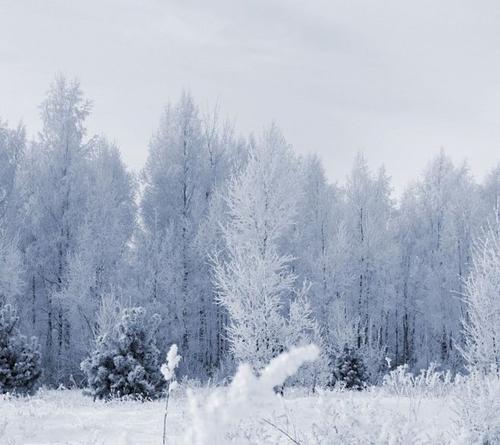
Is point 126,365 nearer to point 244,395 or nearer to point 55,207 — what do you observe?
point 55,207

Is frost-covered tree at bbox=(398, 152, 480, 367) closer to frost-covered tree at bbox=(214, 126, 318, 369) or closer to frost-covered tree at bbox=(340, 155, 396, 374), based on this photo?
frost-covered tree at bbox=(340, 155, 396, 374)

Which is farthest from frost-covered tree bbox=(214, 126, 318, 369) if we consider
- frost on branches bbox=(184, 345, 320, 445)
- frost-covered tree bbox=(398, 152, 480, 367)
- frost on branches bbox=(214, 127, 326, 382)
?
frost-covered tree bbox=(398, 152, 480, 367)

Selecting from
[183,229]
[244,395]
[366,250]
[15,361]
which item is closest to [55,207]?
[183,229]

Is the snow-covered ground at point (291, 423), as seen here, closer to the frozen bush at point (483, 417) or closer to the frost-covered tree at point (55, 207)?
the frozen bush at point (483, 417)

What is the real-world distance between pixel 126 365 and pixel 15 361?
129 inches

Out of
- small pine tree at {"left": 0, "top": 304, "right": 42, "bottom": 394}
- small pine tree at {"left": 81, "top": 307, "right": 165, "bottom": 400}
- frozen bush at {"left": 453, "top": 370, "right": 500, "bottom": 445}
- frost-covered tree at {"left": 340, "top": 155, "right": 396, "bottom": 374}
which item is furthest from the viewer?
frost-covered tree at {"left": 340, "top": 155, "right": 396, "bottom": 374}

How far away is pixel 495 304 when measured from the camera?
11922mm

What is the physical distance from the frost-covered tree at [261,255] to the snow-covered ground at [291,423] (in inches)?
149

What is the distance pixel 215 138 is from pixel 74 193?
7075 mm

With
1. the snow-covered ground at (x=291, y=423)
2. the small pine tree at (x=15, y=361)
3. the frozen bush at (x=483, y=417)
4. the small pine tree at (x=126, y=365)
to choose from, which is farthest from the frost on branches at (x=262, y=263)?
the frozen bush at (x=483, y=417)

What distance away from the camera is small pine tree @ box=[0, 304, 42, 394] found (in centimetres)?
1420

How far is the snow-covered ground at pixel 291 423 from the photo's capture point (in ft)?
15.0

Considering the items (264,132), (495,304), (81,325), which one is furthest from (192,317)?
(495,304)

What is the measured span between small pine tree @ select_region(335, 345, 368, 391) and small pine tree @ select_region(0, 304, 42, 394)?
29.8 feet
